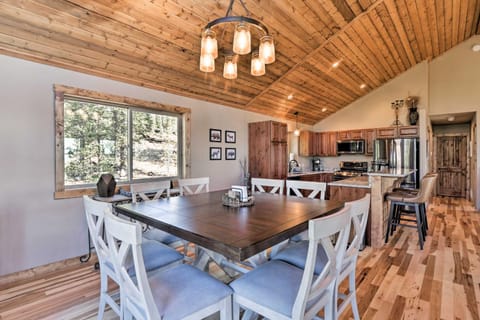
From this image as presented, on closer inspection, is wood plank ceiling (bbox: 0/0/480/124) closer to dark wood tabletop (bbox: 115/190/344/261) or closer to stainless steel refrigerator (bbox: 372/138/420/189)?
stainless steel refrigerator (bbox: 372/138/420/189)

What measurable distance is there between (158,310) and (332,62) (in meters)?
5.01

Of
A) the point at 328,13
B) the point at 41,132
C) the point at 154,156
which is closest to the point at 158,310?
the point at 41,132

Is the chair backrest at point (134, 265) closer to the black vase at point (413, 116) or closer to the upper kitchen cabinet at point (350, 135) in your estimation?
the upper kitchen cabinet at point (350, 135)

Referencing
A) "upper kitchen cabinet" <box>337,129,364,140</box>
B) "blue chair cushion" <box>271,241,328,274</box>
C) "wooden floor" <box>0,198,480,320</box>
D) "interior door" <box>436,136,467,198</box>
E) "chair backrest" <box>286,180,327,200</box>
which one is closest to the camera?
"blue chair cushion" <box>271,241,328,274</box>

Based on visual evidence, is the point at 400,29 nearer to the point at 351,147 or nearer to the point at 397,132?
the point at 397,132

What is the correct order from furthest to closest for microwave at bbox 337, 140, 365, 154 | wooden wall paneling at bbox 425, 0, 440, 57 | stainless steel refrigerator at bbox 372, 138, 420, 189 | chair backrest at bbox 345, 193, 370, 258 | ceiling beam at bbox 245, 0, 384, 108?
microwave at bbox 337, 140, 365, 154, stainless steel refrigerator at bbox 372, 138, 420, 189, wooden wall paneling at bbox 425, 0, 440, 57, ceiling beam at bbox 245, 0, 384, 108, chair backrest at bbox 345, 193, 370, 258

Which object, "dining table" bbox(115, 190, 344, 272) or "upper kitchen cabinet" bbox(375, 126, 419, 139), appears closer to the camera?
"dining table" bbox(115, 190, 344, 272)

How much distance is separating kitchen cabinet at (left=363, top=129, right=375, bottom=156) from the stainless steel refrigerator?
0.37 meters

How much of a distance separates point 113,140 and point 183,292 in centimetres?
271

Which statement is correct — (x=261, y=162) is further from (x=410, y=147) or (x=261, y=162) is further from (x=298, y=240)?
(x=410, y=147)

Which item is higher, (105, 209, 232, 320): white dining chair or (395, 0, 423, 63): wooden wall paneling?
(395, 0, 423, 63): wooden wall paneling

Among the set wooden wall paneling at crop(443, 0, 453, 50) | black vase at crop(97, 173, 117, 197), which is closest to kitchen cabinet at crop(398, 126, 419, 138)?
wooden wall paneling at crop(443, 0, 453, 50)

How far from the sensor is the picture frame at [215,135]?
4598 mm

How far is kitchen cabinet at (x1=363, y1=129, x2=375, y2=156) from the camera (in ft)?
21.5
